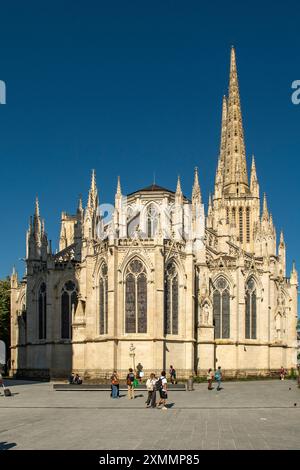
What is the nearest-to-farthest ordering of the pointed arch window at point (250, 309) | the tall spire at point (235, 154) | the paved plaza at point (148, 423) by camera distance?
the paved plaza at point (148, 423), the pointed arch window at point (250, 309), the tall spire at point (235, 154)

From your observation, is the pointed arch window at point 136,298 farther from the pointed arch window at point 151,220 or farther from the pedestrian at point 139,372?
the pointed arch window at point 151,220

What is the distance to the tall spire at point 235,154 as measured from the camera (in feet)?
290

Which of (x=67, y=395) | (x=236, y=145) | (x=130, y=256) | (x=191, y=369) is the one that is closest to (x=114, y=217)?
(x=130, y=256)

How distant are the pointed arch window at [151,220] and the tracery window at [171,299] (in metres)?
13.5

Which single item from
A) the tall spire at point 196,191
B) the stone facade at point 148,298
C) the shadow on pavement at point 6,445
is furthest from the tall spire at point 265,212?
the shadow on pavement at point 6,445

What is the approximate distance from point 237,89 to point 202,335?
159ft

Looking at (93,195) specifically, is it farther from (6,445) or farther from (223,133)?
(6,445)

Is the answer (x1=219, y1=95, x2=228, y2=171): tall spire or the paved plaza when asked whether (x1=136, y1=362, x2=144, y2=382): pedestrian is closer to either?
the paved plaza

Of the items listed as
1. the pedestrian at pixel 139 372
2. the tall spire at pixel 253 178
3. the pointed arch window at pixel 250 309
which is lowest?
the pedestrian at pixel 139 372

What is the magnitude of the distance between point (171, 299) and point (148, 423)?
3094cm

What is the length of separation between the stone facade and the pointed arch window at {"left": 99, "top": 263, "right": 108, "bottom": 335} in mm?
86

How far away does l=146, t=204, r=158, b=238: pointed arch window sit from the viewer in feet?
222

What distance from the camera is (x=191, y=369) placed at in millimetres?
53781
